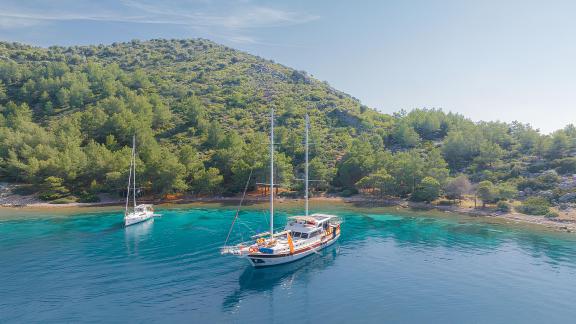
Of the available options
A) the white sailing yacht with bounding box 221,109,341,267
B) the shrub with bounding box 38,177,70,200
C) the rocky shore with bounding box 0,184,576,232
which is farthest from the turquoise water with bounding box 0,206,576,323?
the shrub with bounding box 38,177,70,200

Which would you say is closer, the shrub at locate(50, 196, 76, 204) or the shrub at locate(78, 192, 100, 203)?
the shrub at locate(50, 196, 76, 204)

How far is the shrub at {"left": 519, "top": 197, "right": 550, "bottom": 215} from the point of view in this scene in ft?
212

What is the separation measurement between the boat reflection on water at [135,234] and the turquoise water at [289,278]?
0.52 ft

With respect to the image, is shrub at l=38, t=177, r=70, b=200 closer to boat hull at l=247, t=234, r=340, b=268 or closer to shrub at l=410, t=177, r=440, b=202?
boat hull at l=247, t=234, r=340, b=268

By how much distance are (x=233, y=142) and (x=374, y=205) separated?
1619 inches

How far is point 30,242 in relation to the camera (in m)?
47.0

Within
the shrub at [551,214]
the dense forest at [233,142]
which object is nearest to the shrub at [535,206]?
the dense forest at [233,142]

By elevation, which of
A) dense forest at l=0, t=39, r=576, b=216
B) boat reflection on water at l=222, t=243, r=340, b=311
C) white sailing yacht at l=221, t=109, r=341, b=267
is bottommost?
boat reflection on water at l=222, t=243, r=340, b=311

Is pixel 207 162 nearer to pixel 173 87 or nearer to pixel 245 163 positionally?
pixel 245 163

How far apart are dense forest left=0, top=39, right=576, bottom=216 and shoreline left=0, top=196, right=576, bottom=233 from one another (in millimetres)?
2612

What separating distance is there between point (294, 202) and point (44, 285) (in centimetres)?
5465

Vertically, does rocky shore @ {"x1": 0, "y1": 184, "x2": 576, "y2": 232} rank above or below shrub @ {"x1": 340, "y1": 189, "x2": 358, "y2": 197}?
below

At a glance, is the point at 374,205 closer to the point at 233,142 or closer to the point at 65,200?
the point at 233,142

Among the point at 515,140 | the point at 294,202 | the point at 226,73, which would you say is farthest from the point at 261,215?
the point at 226,73
